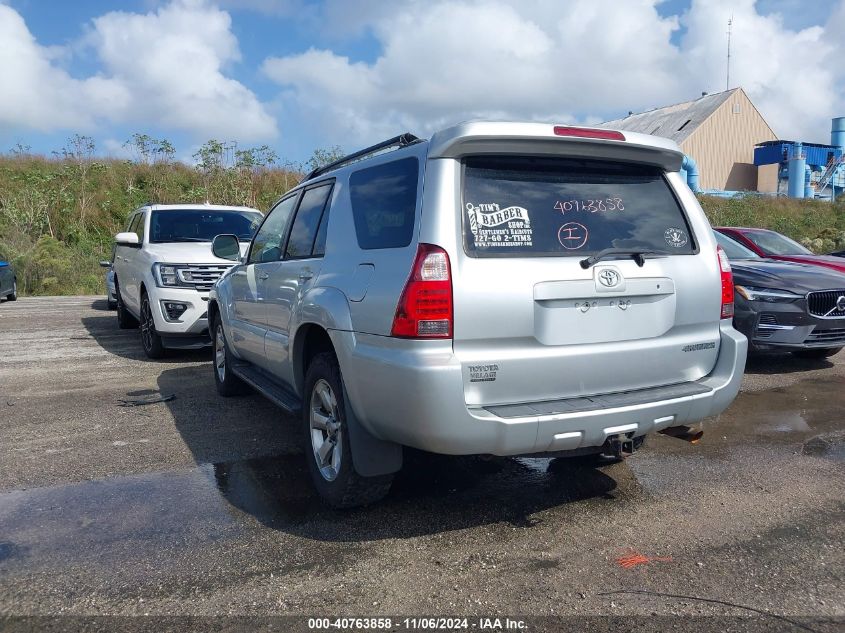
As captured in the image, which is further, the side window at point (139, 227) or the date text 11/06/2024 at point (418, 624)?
the side window at point (139, 227)

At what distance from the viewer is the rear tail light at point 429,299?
10.6 ft

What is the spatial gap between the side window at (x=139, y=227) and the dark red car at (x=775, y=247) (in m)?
7.89

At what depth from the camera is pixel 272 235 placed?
5535 mm

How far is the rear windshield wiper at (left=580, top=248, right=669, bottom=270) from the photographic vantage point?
346cm

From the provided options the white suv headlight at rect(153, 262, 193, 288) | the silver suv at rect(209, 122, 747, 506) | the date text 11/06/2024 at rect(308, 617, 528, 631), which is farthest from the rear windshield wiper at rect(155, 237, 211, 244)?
the date text 11/06/2024 at rect(308, 617, 528, 631)

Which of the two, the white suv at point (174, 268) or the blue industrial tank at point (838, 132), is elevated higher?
the blue industrial tank at point (838, 132)

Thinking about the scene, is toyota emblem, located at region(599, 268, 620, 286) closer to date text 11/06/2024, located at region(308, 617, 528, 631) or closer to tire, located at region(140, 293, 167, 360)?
date text 11/06/2024, located at region(308, 617, 528, 631)

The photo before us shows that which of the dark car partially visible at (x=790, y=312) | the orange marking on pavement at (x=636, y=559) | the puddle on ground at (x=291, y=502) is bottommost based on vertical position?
the orange marking on pavement at (x=636, y=559)

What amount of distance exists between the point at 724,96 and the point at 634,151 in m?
46.2

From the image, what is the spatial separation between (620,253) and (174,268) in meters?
6.17

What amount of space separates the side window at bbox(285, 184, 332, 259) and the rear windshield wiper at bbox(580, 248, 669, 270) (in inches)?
71.1

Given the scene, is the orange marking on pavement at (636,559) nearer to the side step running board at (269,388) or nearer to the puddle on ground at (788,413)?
the side step running board at (269,388)

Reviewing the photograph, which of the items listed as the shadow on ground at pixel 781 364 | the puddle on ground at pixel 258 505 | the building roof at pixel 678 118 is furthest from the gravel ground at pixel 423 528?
the building roof at pixel 678 118

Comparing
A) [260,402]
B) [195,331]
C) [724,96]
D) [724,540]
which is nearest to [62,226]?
[195,331]
